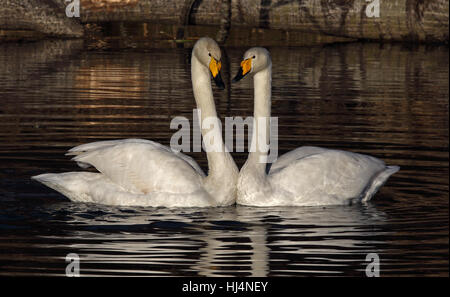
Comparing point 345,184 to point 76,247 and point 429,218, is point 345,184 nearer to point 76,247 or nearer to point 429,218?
point 429,218

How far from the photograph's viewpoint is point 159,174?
9398mm

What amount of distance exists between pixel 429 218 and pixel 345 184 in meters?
1.12

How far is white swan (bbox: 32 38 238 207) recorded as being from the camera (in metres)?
9.41

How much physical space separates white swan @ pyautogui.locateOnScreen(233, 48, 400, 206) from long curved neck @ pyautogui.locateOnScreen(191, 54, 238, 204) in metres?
0.17

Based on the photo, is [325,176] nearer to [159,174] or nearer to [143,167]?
[159,174]

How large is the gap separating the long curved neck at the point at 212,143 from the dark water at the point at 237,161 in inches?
9.7

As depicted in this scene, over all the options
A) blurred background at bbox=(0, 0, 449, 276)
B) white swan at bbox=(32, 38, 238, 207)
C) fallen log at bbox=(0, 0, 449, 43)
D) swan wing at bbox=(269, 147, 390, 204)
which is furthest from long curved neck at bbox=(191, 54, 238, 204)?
fallen log at bbox=(0, 0, 449, 43)

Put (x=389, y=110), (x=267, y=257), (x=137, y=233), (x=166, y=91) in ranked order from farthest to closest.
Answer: (x=166, y=91)
(x=389, y=110)
(x=137, y=233)
(x=267, y=257)

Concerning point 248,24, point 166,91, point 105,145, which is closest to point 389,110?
point 166,91

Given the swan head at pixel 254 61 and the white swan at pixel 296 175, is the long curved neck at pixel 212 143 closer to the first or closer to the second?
the white swan at pixel 296 175

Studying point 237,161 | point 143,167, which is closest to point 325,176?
point 143,167

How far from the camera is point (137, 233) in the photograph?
834 centimetres

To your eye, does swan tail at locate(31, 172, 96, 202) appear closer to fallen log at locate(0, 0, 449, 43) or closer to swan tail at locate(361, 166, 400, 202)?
swan tail at locate(361, 166, 400, 202)
